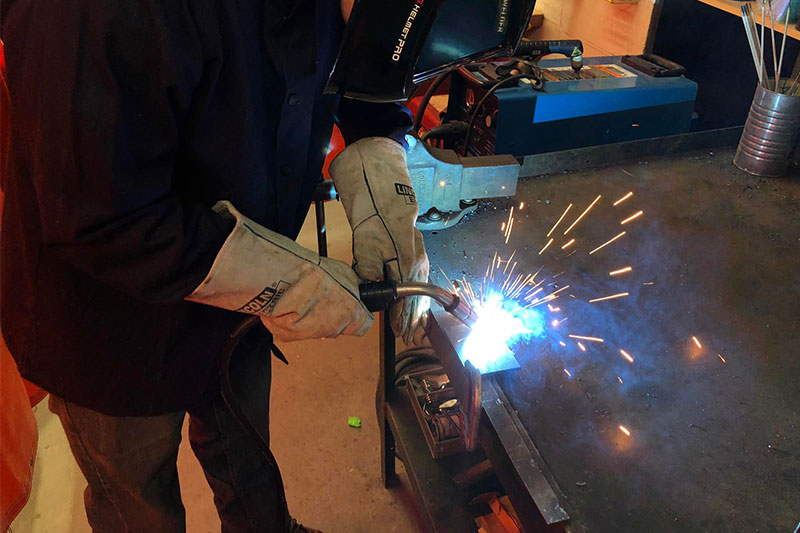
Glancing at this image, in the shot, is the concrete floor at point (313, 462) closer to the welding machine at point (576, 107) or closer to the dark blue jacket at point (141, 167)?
the dark blue jacket at point (141, 167)

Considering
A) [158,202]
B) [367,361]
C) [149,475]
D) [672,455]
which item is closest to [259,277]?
[158,202]

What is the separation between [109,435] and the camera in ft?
4.19

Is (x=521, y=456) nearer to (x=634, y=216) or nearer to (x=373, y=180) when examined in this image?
(x=373, y=180)

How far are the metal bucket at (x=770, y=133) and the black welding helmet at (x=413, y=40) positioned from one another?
1.13 meters

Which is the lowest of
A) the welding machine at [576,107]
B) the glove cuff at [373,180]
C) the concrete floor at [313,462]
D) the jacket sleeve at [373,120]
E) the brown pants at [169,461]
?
the concrete floor at [313,462]

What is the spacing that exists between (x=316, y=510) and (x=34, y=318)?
1.26m

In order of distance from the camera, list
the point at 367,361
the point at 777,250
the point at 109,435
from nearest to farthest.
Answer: the point at 109,435
the point at 777,250
the point at 367,361

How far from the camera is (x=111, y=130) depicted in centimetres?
88

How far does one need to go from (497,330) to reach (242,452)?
2.40 ft

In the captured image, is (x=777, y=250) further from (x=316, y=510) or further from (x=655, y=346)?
(x=316, y=510)

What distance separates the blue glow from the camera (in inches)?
48.4

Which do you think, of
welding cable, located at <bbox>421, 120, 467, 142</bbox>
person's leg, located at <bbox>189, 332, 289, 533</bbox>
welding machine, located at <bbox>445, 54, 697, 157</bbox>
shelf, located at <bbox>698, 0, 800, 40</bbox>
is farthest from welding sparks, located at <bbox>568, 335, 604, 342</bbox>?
shelf, located at <bbox>698, 0, 800, 40</bbox>

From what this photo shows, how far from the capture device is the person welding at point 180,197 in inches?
34.9

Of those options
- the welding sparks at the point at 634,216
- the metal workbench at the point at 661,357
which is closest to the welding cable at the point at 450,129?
the metal workbench at the point at 661,357
